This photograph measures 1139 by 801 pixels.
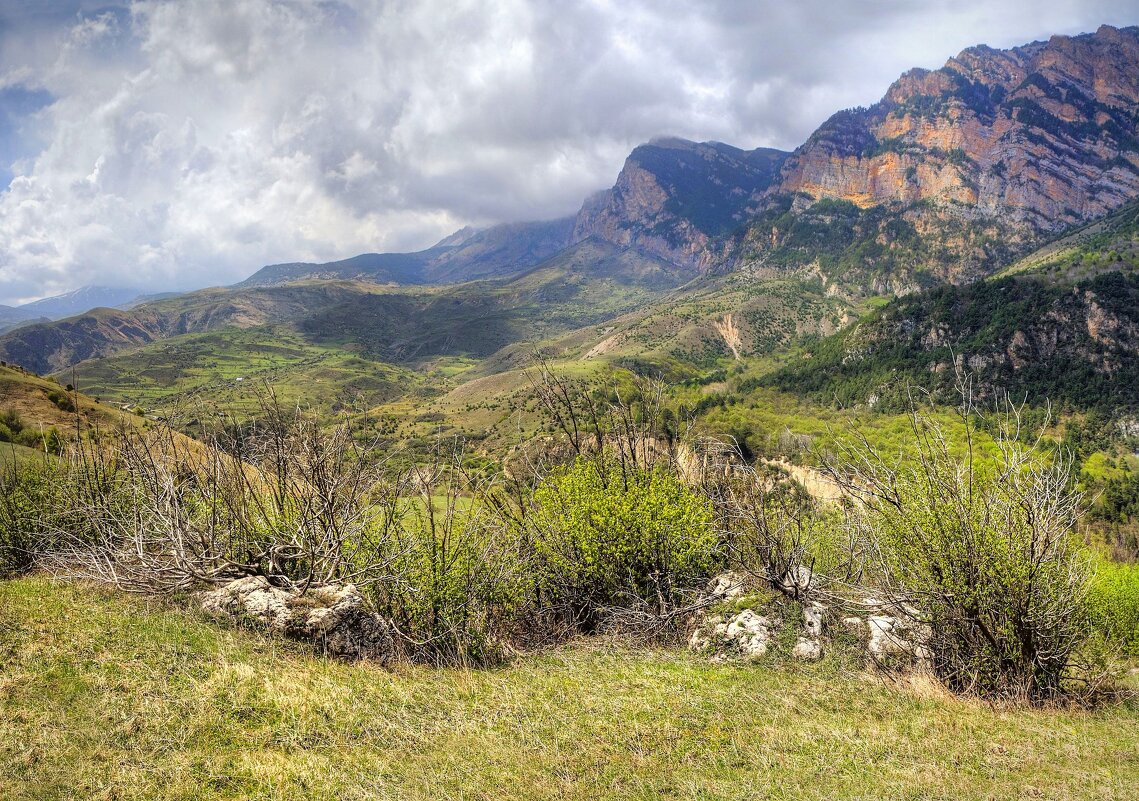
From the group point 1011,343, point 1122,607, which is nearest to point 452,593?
point 1122,607

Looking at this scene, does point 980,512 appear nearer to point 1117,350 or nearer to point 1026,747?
point 1026,747

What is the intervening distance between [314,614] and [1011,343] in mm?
174899

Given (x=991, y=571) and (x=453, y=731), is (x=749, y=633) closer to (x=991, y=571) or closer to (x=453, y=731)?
(x=991, y=571)

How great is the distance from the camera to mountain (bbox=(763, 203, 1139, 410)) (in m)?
127

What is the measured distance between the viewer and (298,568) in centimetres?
1828

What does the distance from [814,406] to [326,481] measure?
149 meters

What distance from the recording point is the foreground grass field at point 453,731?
30.3ft

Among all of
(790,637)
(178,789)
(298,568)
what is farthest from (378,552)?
(790,637)

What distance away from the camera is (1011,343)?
13838cm

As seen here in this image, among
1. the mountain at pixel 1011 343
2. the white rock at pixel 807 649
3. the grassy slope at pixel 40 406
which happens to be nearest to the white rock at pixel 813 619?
the white rock at pixel 807 649

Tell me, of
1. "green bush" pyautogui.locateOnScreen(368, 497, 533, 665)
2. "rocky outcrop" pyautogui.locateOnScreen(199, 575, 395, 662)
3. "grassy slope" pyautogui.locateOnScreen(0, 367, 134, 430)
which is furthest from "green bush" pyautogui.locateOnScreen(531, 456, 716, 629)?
"grassy slope" pyautogui.locateOnScreen(0, 367, 134, 430)

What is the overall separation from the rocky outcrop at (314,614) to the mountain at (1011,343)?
5351 inches

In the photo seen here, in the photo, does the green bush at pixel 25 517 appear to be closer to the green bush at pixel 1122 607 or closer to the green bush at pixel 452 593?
the green bush at pixel 452 593

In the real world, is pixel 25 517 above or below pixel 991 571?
above
